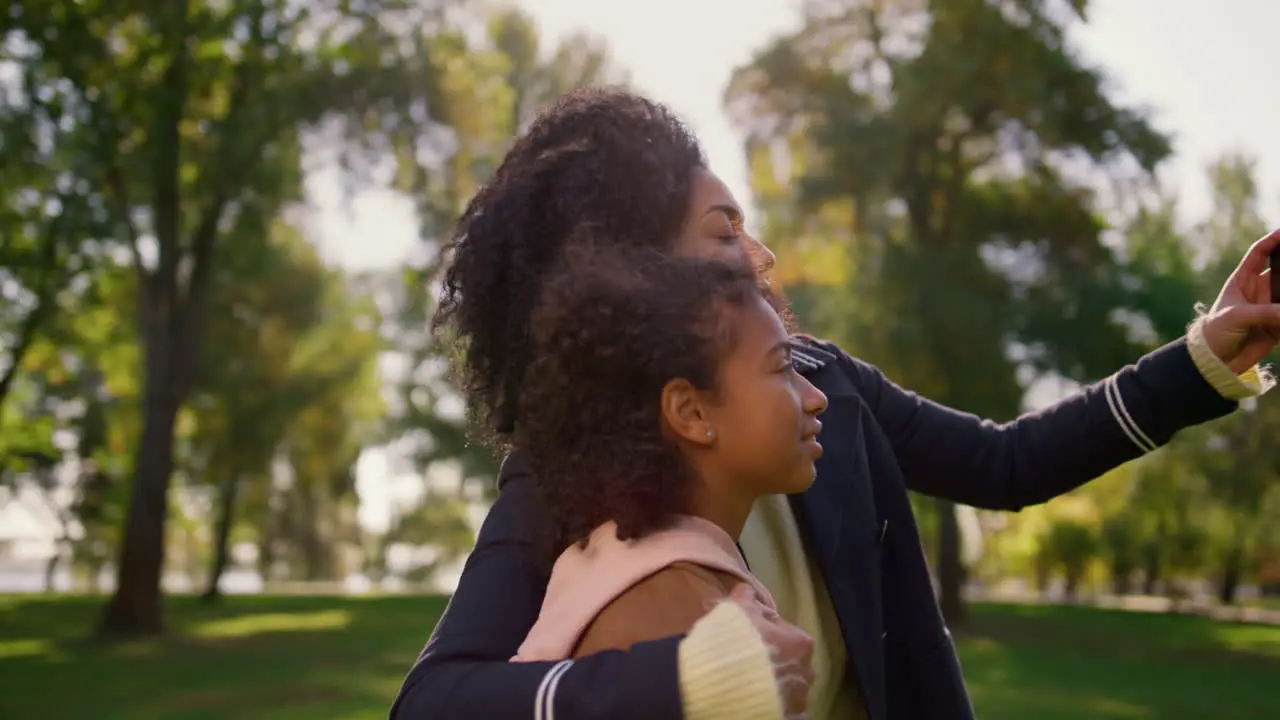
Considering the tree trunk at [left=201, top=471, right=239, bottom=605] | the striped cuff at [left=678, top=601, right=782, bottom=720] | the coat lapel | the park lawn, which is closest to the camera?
the striped cuff at [left=678, top=601, right=782, bottom=720]

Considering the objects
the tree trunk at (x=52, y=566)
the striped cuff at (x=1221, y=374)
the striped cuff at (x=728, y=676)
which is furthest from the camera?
the tree trunk at (x=52, y=566)

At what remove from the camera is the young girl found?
1638mm

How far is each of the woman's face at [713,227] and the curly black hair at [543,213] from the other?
0.02 metres

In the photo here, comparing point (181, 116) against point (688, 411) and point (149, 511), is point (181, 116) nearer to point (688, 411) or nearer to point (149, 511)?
point (149, 511)

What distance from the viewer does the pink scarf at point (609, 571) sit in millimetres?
1531

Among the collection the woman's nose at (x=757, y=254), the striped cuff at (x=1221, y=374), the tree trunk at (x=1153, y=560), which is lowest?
the tree trunk at (x=1153, y=560)

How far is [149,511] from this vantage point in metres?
20.1

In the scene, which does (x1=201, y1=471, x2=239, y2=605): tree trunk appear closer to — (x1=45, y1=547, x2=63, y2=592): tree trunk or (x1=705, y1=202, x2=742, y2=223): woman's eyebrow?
(x1=45, y1=547, x2=63, y2=592): tree trunk

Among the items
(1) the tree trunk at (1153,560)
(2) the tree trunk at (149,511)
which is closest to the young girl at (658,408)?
(2) the tree trunk at (149,511)

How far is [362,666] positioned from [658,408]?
1391 cm

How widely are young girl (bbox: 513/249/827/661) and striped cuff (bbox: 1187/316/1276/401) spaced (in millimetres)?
1041

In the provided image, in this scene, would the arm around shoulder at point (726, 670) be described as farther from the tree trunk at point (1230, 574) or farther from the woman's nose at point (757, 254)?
the tree trunk at point (1230, 574)

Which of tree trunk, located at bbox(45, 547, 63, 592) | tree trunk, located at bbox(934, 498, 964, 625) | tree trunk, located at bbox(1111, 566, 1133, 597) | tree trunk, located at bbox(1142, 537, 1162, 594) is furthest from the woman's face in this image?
tree trunk, located at bbox(45, 547, 63, 592)

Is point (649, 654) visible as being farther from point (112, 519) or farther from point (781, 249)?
point (112, 519)
